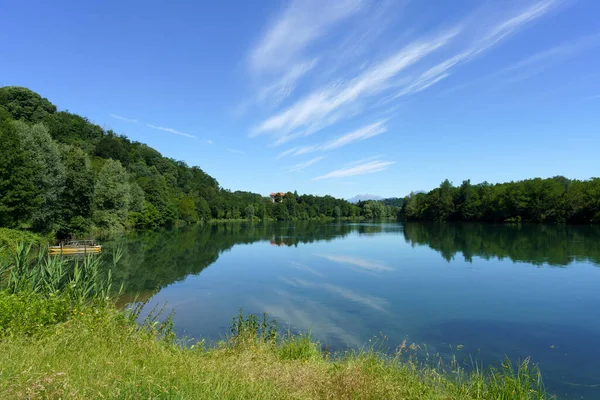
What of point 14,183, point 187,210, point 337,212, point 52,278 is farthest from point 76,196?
point 337,212

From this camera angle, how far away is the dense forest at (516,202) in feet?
234

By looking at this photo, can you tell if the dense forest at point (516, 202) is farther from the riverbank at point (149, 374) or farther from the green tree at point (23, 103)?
the green tree at point (23, 103)

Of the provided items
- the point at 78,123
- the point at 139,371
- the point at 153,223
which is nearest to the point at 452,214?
the point at 153,223

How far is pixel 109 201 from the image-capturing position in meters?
46.8

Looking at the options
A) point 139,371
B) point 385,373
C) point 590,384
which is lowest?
point 590,384

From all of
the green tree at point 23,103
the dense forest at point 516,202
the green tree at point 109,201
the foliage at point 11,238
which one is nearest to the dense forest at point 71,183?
the green tree at point 109,201

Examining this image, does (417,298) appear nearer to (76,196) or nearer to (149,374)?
(149,374)

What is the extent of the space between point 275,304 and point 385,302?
4.81 metres

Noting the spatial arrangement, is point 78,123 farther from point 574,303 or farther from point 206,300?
point 574,303

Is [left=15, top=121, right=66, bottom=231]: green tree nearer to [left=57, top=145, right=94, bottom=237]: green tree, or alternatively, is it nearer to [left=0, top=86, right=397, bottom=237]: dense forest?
[left=0, top=86, right=397, bottom=237]: dense forest

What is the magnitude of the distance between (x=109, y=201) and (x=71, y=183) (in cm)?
1194

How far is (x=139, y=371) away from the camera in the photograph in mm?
4434

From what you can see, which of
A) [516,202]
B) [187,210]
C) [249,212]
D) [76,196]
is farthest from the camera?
[249,212]

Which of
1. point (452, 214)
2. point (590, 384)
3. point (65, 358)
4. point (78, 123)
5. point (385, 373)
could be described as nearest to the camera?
point (65, 358)
